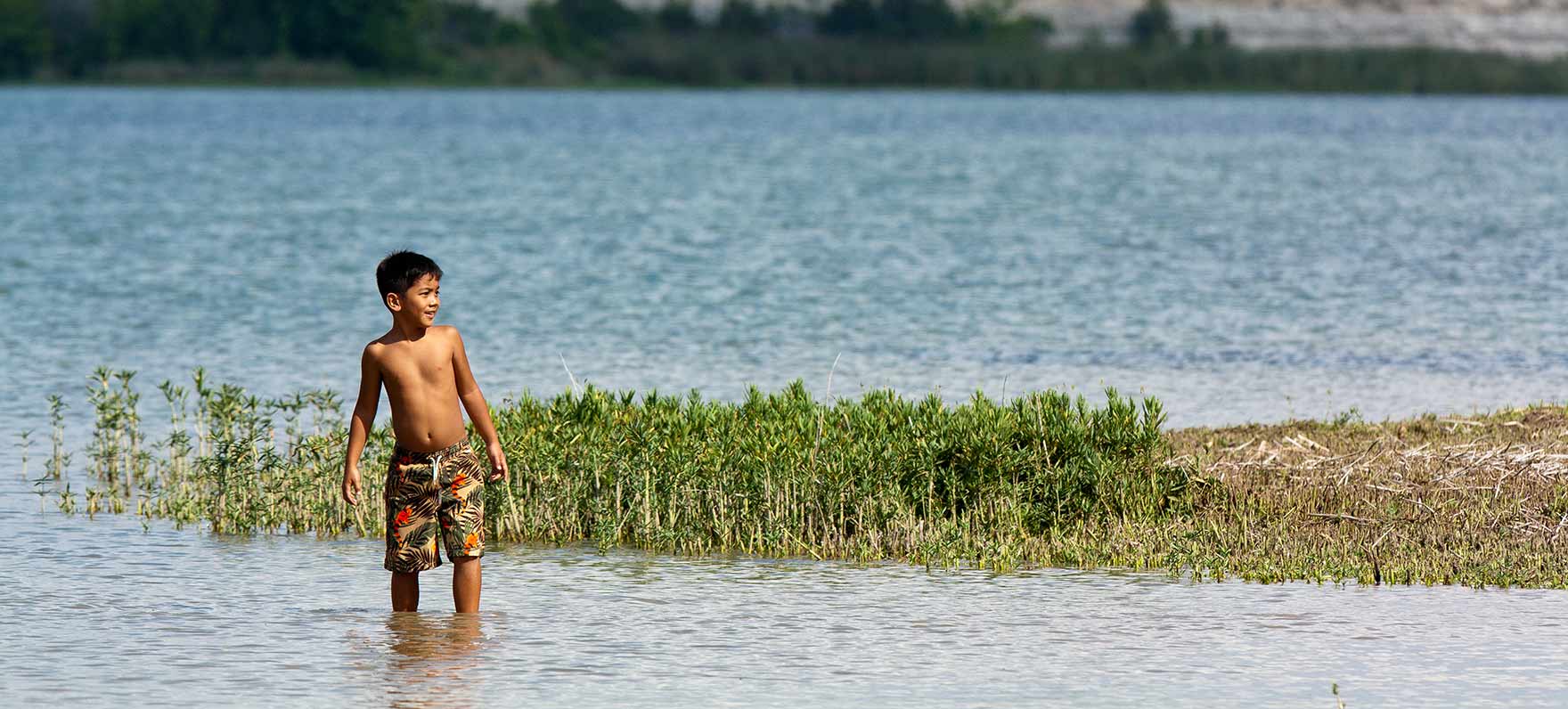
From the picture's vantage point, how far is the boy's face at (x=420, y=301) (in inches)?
464

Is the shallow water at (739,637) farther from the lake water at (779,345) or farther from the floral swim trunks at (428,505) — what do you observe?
the floral swim trunks at (428,505)

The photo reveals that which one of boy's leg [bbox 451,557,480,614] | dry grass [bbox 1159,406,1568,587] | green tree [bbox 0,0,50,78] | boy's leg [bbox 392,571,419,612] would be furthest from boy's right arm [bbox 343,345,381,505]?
green tree [bbox 0,0,50,78]

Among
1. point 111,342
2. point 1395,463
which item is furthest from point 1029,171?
point 1395,463

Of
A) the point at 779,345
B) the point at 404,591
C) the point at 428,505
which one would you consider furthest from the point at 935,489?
the point at 779,345

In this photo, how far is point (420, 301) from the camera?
11.8m

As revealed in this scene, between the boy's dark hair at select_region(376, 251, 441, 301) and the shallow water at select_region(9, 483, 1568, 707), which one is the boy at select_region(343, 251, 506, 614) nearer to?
the boy's dark hair at select_region(376, 251, 441, 301)

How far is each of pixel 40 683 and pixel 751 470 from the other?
5707 mm

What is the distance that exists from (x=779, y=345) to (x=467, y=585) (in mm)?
18138

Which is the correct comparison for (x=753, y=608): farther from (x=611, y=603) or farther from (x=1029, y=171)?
(x=1029, y=171)

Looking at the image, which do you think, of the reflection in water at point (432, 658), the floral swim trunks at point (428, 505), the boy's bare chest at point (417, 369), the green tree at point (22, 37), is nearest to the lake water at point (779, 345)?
the reflection in water at point (432, 658)

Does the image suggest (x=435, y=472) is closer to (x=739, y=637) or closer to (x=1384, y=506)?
(x=739, y=637)

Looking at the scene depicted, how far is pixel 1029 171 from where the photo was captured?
87000mm

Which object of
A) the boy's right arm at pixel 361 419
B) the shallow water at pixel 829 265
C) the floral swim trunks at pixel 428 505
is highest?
the boy's right arm at pixel 361 419

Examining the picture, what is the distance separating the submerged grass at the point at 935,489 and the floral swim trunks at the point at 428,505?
3070 mm
